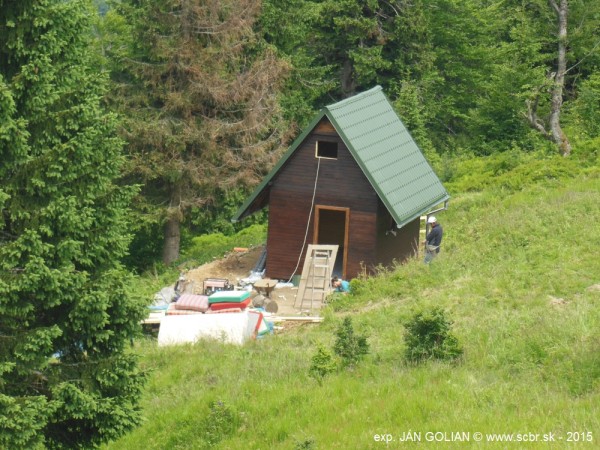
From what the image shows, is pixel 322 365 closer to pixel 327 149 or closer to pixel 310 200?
pixel 310 200

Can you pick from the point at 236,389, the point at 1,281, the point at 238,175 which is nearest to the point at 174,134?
the point at 238,175

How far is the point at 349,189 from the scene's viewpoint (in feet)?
82.6

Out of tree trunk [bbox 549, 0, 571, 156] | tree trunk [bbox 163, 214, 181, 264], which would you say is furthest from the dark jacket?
tree trunk [bbox 549, 0, 571, 156]

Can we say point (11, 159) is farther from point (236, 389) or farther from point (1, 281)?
point (236, 389)

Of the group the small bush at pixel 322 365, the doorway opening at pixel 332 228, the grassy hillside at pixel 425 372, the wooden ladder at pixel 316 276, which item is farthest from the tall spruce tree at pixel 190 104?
the small bush at pixel 322 365

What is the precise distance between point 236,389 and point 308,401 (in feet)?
5.07

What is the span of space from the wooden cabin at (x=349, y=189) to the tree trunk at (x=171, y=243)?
725 centimetres

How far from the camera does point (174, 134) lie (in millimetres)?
31719

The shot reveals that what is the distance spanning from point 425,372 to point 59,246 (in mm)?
5659

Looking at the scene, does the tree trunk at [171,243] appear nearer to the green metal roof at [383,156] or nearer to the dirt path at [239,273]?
the dirt path at [239,273]

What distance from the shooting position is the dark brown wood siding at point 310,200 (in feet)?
82.2

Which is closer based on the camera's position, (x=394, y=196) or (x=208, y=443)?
(x=208, y=443)

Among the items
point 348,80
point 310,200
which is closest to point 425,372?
point 310,200

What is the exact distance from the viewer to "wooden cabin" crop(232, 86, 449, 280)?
24969mm
